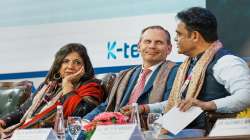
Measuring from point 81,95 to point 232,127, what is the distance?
5.48 ft

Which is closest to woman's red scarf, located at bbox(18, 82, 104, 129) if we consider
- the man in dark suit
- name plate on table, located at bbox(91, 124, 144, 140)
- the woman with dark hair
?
the woman with dark hair

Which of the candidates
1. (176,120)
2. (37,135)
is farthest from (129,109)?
(37,135)

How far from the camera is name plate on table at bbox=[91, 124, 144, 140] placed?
8.33 ft

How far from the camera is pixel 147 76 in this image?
3.90 meters

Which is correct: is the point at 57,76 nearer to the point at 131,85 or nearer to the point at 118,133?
the point at 131,85

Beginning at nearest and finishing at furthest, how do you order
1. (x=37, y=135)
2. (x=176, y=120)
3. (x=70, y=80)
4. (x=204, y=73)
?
(x=37, y=135) → (x=176, y=120) → (x=204, y=73) → (x=70, y=80)

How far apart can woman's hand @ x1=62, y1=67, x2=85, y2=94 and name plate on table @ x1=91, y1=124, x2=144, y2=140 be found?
4.92 feet

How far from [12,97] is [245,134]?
2235 millimetres

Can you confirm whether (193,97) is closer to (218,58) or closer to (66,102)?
(218,58)

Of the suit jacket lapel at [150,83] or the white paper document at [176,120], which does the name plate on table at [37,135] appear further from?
the suit jacket lapel at [150,83]

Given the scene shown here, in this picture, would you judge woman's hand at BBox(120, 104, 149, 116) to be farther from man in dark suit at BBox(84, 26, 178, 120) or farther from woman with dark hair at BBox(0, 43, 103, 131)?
woman with dark hair at BBox(0, 43, 103, 131)

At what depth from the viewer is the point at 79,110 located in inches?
156

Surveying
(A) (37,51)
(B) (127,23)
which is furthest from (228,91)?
(A) (37,51)

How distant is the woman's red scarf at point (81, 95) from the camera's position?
400 cm
